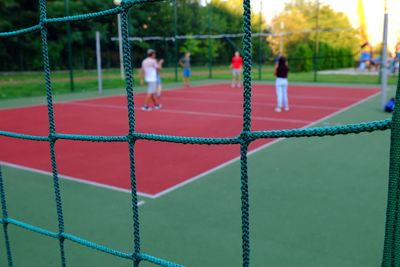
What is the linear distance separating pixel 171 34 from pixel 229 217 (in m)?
17.0

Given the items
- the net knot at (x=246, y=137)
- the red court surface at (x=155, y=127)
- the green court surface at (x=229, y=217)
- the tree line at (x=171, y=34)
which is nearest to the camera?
the net knot at (x=246, y=137)

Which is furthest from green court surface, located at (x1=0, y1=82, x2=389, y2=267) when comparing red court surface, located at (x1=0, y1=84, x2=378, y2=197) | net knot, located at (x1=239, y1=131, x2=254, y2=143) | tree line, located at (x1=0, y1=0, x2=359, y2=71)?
tree line, located at (x1=0, y1=0, x2=359, y2=71)

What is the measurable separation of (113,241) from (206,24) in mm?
19741

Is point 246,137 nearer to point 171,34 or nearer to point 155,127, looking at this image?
point 155,127

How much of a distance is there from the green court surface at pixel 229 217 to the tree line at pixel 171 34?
1365cm

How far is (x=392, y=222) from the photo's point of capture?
1.29 m

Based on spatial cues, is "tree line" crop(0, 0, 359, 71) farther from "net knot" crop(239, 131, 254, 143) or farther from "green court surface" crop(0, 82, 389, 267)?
"net knot" crop(239, 131, 254, 143)

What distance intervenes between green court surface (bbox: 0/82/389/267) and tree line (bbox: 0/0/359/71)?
13647mm

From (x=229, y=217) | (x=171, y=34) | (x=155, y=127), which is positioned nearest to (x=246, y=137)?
(x=229, y=217)

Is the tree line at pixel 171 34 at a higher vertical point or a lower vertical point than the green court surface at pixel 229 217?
higher

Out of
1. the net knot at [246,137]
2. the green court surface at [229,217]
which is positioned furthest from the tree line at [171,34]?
the net knot at [246,137]

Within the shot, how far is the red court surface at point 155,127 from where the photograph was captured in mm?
4812

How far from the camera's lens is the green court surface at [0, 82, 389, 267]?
2.81 meters

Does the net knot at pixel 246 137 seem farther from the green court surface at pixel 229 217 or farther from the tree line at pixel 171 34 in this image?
the tree line at pixel 171 34
